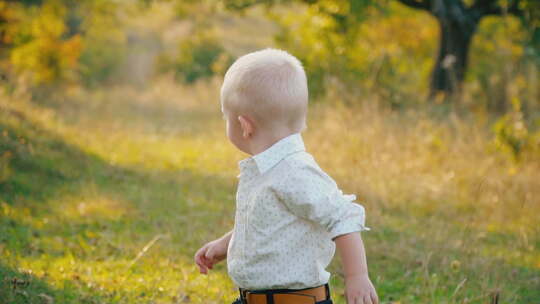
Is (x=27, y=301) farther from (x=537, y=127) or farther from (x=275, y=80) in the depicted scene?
(x=537, y=127)

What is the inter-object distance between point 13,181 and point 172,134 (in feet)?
15.8

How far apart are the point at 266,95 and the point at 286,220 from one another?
439 millimetres

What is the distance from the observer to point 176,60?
2036 centimetres

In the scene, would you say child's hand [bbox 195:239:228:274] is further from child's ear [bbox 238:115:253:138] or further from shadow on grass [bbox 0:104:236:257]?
shadow on grass [bbox 0:104:236:257]

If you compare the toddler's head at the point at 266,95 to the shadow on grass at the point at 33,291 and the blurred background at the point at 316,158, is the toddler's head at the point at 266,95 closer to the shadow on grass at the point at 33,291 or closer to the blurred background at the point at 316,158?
the blurred background at the point at 316,158

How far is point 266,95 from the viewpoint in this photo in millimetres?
2105

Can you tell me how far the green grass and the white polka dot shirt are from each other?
105 centimetres

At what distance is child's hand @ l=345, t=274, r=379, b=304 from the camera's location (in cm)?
208

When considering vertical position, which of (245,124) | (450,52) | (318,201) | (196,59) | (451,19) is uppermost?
(245,124)

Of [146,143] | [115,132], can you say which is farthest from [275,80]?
[115,132]

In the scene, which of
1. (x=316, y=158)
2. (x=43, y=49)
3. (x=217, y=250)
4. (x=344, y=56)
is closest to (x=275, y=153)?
(x=217, y=250)

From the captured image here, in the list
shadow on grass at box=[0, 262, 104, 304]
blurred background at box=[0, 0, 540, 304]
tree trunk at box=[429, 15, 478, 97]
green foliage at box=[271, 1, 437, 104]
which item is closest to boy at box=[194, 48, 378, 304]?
blurred background at box=[0, 0, 540, 304]

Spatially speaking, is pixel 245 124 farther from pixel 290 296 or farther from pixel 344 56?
pixel 344 56

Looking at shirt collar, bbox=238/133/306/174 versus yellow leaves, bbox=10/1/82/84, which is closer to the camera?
shirt collar, bbox=238/133/306/174
